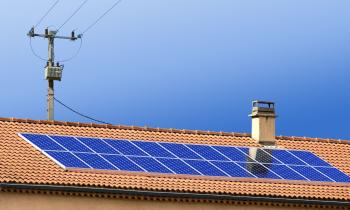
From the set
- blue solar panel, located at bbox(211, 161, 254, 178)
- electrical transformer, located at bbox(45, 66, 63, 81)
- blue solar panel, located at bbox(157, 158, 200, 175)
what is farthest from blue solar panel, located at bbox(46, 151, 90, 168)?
electrical transformer, located at bbox(45, 66, 63, 81)

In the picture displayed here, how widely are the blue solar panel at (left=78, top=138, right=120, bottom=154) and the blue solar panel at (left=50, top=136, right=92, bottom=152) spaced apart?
329 mm

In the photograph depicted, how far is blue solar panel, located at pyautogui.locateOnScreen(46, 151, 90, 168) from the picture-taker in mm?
41250

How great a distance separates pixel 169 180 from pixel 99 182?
3031 millimetres

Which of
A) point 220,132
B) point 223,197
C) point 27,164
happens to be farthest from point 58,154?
point 220,132

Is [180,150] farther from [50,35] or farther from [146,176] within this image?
[50,35]

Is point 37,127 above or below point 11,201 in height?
above

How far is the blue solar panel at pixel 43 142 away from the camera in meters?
42.7

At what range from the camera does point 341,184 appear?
1793 inches

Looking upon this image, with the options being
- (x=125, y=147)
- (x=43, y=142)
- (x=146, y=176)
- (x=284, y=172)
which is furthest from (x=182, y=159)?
(x=43, y=142)

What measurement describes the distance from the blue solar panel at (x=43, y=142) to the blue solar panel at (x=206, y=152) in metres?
6.25

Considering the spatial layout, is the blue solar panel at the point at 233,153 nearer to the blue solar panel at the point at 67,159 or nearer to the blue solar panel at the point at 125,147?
the blue solar panel at the point at 125,147

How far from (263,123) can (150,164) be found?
8.58m

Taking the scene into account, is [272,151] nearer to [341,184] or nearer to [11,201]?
[341,184]

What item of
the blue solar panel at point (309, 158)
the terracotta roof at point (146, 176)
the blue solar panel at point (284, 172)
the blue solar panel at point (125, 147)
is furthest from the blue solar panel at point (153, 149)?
the blue solar panel at point (309, 158)
